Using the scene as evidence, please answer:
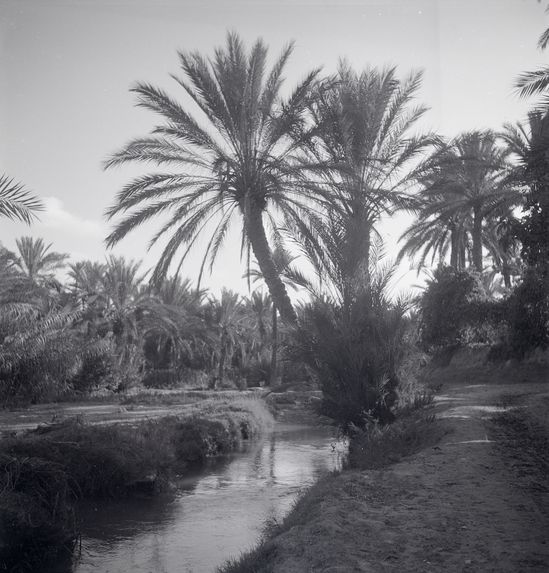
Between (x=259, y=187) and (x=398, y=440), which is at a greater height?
(x=259, y=187)

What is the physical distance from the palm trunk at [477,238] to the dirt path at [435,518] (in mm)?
17669

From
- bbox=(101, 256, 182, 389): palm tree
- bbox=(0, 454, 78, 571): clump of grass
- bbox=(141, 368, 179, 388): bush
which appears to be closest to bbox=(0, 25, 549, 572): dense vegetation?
bbox=(0, 454, 78, 571): clump of grass

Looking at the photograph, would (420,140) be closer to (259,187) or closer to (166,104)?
(259,187)

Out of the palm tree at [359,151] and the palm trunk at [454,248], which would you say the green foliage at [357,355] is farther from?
the palm trunk at [454,248]

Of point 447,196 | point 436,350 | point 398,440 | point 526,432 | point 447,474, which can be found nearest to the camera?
point 447,474

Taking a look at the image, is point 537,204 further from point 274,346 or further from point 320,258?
point 274,346

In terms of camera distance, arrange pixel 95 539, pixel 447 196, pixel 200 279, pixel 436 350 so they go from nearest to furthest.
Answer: pixel 95 539 → pixel 200 279 → pixel 447 196 → pixel 436 350

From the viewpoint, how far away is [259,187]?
16.0 m

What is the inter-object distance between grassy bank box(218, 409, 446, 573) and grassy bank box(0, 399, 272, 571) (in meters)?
3.19

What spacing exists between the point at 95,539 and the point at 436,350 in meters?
21.6

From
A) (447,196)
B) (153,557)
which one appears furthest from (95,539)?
(447,196)

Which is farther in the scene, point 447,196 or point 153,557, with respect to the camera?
point 447,196

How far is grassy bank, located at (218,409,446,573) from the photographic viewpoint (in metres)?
5.25

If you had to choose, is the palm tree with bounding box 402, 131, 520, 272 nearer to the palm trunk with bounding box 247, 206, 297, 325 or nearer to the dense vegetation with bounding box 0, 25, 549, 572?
the dense vegetation with bounding box 0, 25, 549, 572
